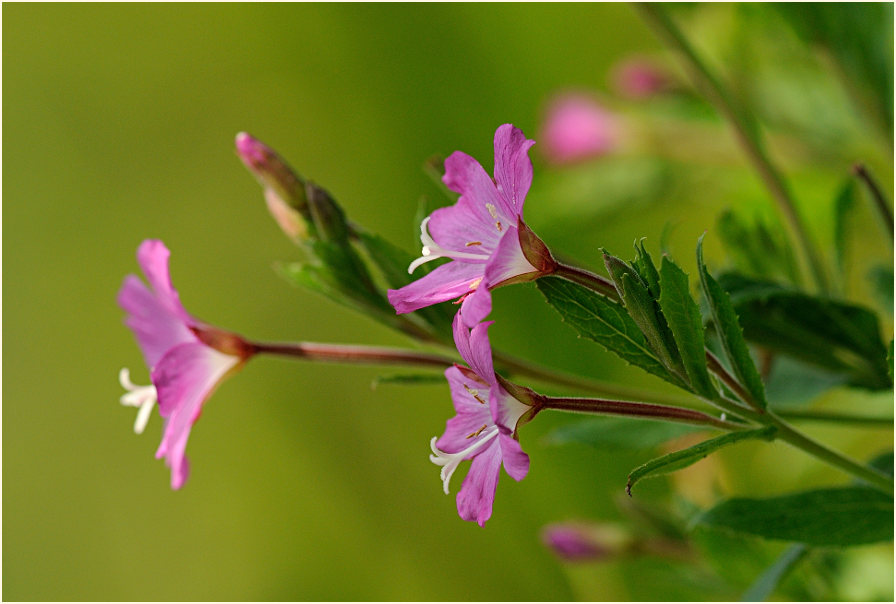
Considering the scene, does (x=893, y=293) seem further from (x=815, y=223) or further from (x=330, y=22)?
(x=330, y=22)

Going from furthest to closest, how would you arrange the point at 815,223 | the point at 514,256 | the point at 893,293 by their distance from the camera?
the point at 815,223
the point at 893,293
the point at 514,256

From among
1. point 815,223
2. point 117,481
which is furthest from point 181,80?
point 815,223

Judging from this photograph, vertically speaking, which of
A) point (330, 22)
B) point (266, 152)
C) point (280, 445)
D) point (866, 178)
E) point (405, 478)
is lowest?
point (405, 478)

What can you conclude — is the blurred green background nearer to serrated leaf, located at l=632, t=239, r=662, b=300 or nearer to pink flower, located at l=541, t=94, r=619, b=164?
pink flower, located at l=541, t=94, r=619, b=164

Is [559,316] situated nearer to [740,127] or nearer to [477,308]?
[477,308]

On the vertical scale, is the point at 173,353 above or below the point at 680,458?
above

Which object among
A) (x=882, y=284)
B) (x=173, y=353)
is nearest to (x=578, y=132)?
(x=882, y=284)
